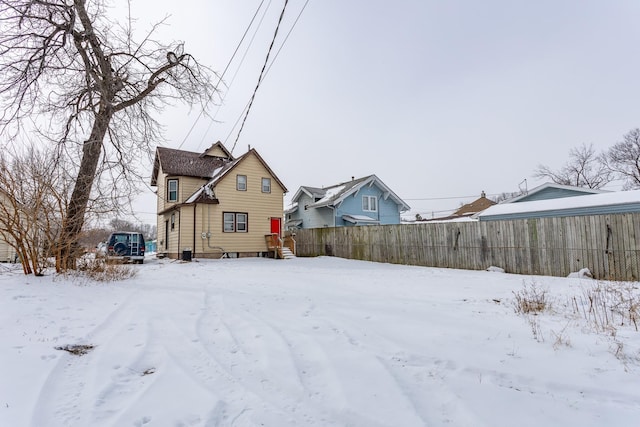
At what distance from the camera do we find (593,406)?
2.26 meters

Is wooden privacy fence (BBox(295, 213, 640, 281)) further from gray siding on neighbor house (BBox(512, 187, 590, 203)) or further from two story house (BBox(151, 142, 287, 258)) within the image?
gray siding on neighbor house (BBox(512, 187, 590, 203))

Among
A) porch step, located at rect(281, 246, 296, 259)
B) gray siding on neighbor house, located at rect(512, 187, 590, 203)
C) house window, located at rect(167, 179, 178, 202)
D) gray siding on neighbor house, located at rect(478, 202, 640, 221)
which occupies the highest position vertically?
house window, located at rect(167, 179, 178, 202)

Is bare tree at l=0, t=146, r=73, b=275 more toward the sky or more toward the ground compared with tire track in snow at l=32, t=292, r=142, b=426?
more toward the sky

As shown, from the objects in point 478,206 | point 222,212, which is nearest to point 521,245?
point 222,212

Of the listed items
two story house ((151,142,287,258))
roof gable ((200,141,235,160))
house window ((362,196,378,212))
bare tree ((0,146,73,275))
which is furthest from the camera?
house window ((362,196,378,212))

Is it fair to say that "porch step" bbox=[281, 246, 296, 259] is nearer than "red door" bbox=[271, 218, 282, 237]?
Yes

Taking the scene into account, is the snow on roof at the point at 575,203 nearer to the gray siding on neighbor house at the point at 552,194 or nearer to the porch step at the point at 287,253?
the gray siding on neighbor house at the point at 552,194

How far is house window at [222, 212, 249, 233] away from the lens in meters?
17.4

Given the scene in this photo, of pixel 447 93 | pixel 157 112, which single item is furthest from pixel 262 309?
pixel 447 93

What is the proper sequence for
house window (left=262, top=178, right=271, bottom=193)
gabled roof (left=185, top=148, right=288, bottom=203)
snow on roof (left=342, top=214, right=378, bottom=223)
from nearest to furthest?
gabled roof (left=185, top=148, right=288, bottom=203) < house window (left=262, top=178, right=271, bottom=193) < snow on roof (left=342, top=214, right=378, bottom=223)

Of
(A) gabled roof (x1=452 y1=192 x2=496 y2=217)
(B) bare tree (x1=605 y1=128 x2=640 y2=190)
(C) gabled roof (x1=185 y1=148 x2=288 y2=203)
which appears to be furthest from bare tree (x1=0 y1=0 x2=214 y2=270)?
(A) gabled roof (x1=452 y1=192 x2=496 y2=217)

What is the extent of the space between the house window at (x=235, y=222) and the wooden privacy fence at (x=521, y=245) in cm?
685

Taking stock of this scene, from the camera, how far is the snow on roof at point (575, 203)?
1240 cm

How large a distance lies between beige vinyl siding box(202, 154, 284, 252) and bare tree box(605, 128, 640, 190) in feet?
112
